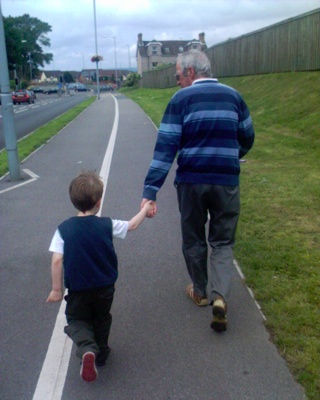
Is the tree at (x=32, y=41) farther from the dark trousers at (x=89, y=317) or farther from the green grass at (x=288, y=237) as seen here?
the dark trousers at (x=89, y=317)

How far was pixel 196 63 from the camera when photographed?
12.9 ft

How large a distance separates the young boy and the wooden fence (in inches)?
642

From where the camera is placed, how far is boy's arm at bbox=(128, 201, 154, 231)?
11.3 feet

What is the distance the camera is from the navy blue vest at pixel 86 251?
10.5 ft

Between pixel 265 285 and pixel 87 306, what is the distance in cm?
187

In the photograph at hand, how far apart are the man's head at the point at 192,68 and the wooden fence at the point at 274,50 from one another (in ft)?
49.7

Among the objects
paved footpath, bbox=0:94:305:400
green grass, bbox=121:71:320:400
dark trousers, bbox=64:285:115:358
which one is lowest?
paved footpath, bbox=0:94:305:400

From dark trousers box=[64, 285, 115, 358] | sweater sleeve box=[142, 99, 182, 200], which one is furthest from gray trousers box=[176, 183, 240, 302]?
dark trousers box=[64, 285, 115, 358]

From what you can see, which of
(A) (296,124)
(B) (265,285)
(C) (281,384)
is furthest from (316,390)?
(A) (296,124)

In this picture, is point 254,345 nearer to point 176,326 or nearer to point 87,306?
point 176,326

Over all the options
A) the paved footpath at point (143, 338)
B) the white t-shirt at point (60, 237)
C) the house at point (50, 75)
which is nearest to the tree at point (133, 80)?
the paved footpath at point (143, 338)

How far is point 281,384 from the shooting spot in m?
3.19

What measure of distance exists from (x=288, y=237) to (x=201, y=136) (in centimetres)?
242

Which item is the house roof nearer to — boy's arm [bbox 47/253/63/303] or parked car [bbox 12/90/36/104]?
parked car [bbox 12/90/36/104]
